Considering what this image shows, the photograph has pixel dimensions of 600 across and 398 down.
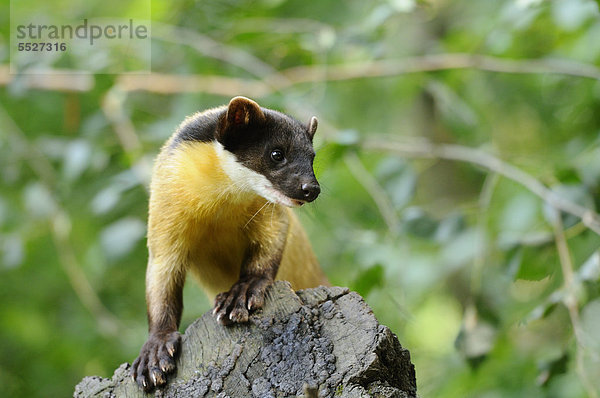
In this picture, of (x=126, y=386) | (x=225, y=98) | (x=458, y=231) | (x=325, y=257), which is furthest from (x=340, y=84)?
(x=126, y=386)

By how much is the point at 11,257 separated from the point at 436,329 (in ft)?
19.6

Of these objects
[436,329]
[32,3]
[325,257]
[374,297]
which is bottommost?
[436,329]

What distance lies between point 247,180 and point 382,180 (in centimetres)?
227

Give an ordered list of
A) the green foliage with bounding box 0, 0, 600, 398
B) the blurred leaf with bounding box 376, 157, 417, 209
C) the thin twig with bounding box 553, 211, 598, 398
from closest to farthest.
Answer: the thin twig with bounding box 553, 211, 598, 398, the green foliage with bounding box 0, 0, 600, 398, the blurred leaf with bounding box 376, 157, 417, 209

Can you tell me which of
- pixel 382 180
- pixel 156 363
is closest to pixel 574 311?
pixel 382 180

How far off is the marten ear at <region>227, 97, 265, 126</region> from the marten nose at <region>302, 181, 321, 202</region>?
55 centimetres

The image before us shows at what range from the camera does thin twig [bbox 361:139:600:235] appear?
503cm

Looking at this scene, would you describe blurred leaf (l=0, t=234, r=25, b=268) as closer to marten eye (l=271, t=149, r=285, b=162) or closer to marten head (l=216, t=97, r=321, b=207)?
marten head (l=216, t=97, r=321, b=207)

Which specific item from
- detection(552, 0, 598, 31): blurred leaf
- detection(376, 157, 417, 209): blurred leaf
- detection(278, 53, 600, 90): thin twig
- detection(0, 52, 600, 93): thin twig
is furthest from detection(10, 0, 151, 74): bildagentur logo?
detection(552, 0, 598, 31): blurred leaf

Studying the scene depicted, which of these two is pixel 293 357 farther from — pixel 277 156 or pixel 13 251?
pixel 13 251

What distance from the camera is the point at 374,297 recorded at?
6418 mm

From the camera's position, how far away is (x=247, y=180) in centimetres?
407

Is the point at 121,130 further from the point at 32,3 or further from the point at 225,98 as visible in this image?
the point at 32,3

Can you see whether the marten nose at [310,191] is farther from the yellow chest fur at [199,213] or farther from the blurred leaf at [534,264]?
the blurred leaf at [534,264]
